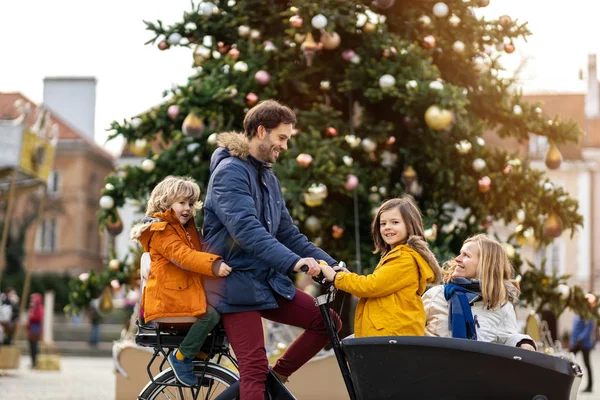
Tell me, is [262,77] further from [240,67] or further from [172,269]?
[172,269]

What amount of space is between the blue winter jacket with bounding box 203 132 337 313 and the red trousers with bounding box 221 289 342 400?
64mm

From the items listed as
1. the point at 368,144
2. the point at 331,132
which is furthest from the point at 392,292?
the point at 368,144

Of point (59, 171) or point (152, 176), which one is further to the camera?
point (59, 171)

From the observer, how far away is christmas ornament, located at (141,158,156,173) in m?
9.34

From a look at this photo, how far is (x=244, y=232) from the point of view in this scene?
4.42m

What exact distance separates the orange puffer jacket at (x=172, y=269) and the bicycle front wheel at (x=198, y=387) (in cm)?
35

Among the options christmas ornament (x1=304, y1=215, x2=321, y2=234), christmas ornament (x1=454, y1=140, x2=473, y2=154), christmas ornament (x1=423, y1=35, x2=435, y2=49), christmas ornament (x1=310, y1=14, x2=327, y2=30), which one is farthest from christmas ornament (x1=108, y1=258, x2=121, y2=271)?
christmas ornament (x1=423, y1=35, x2=435, y2=49)

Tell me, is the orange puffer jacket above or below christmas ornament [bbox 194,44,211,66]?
below

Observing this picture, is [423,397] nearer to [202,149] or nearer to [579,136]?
[202,149]

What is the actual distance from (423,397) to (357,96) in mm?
6198

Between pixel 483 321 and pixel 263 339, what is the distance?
3.59 feet

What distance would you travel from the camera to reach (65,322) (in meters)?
44.0

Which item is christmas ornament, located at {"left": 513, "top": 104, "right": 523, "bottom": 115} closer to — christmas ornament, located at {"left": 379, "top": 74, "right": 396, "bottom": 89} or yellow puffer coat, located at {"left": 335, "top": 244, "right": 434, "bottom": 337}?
christmas ornament, located at {"left": 379, "top": 74, "right": 396, "bottom": 89}

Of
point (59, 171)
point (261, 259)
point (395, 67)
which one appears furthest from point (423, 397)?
point (59, 171)
